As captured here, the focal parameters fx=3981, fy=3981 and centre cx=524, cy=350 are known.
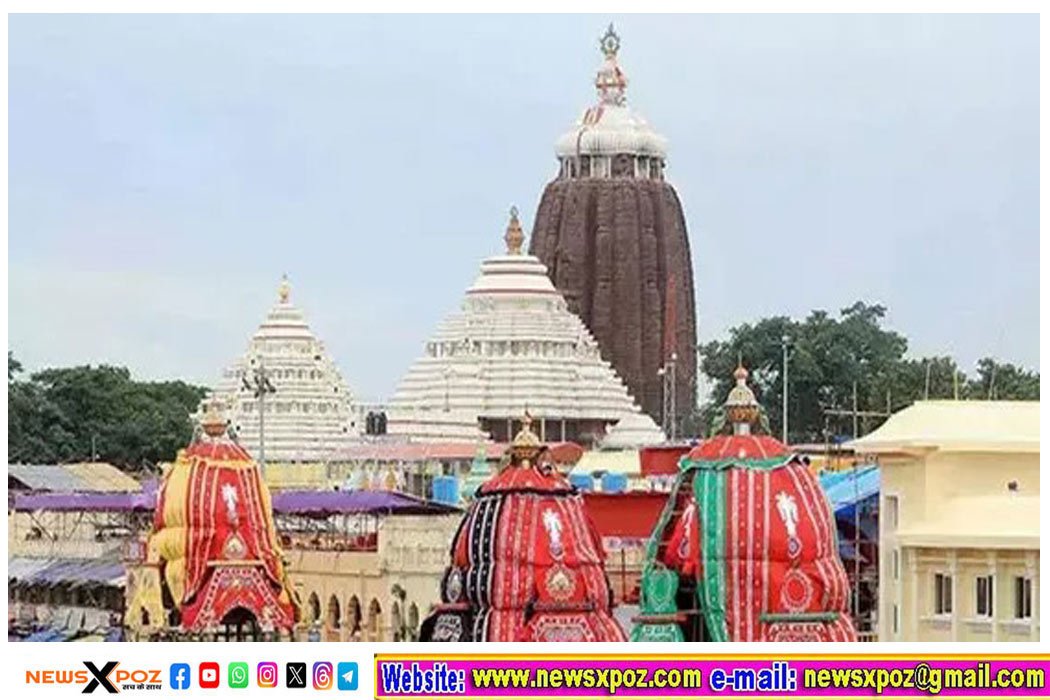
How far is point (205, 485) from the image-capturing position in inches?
1261

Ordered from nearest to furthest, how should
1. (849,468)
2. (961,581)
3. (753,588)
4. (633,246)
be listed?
(753,588) < (961,581) < (849,468) < (633,246)

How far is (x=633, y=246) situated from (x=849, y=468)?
37.0 meters

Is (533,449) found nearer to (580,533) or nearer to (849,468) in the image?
(580,533)

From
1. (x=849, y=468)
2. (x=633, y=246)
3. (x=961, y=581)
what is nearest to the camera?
(x=961, y=581)

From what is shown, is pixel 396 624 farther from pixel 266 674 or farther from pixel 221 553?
pixel 266 674

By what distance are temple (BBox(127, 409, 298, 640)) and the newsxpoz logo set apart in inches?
272

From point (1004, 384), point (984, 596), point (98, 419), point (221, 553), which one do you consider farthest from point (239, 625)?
point (98, 419)

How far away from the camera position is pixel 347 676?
953 inches

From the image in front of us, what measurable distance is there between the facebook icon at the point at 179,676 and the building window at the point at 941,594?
824 centimetres

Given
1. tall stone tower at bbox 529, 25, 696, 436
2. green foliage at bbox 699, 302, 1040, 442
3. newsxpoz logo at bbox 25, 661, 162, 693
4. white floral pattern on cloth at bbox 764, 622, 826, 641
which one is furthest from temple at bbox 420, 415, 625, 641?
tall stone tower at bbox 529, 25, 696, 436

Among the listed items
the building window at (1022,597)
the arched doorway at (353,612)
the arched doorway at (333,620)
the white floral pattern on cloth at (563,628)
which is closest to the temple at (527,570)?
the white floral pattern on cloth at (563,628)

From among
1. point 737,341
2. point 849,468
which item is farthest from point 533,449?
point 737,341

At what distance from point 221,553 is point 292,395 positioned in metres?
40.6

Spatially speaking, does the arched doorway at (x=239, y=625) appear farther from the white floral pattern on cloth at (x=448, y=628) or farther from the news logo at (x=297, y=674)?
the news logo at (x=297, y=674)
